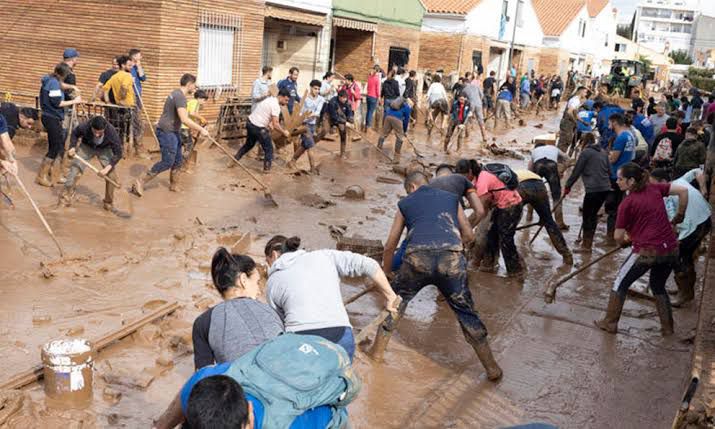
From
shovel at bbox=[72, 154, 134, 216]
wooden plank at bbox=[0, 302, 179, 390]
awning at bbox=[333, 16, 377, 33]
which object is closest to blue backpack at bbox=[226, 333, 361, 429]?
wooden plank at bbox=[0, 302, 179, 390]

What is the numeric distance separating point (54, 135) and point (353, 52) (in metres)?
13.5

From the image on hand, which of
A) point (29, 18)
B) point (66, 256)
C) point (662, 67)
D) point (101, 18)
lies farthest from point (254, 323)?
point (662, 67)

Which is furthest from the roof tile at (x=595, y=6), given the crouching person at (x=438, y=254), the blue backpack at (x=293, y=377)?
the blue backpack at (x=293, y=377)

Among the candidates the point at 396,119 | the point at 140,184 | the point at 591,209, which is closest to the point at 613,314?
the point at 591,209

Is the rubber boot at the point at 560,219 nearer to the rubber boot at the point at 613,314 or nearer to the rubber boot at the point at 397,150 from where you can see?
the rubber boot at the point at 613,314

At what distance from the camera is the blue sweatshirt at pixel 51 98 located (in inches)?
365

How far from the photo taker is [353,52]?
21.6m

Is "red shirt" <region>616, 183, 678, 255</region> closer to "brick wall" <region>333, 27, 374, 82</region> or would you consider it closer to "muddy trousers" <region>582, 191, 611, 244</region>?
"muddy trousers" <region>582, 191, 611, 244</region>

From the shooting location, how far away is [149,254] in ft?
23.9

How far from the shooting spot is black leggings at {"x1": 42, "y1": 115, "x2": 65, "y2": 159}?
9242 millimetres

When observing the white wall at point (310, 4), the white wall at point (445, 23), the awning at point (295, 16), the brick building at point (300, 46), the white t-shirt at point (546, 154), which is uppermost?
the white wall at point (445, 23)

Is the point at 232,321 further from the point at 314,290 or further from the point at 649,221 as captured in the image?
the point at 649,221

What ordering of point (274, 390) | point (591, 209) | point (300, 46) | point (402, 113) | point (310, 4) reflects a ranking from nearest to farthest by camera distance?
point (274, 390) → point (591, 209) → point (402, 113) → point (310, 4) → point (300, 46)

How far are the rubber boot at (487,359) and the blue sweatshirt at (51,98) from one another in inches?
269
